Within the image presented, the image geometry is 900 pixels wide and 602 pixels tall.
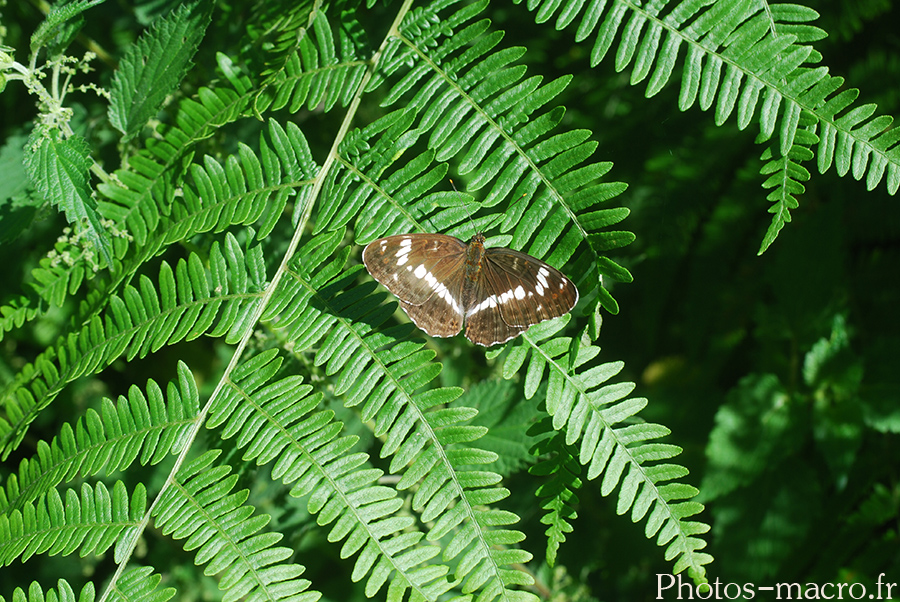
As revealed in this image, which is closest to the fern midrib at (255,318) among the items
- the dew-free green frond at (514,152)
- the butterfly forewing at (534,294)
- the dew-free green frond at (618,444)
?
the dew-free green frond at (514,152)

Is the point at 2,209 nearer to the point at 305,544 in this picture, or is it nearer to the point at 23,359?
the point at 23,359

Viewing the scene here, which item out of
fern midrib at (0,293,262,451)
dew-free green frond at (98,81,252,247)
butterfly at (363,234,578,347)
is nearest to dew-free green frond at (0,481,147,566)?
fern midrib at (0,293,262,451)

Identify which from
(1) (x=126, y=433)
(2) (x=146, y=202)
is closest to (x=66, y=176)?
(2) (x=146, y=202)

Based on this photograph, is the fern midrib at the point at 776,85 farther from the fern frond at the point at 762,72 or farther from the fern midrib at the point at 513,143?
the fern midrib at the point at 513,143

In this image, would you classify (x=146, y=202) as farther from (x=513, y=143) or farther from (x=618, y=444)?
(x=618, y=444)

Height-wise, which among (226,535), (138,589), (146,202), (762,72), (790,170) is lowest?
(138,589)

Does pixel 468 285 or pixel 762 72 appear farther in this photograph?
pixel 468 285

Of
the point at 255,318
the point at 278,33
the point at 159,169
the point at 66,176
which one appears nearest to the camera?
the point at 66,176
